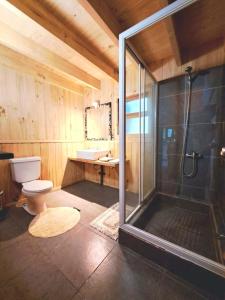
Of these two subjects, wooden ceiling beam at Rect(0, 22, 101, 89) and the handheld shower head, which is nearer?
wooden ceiling beam at Rect(0, 22, 101, 89)

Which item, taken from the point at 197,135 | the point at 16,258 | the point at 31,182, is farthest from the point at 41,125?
the point at 197,135

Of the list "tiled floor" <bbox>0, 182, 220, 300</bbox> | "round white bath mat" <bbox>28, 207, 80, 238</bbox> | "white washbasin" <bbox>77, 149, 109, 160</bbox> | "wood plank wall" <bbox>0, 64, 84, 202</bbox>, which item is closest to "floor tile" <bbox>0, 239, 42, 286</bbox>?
"tiled floor" <bbox>0, 182, 220, 300</bbox>

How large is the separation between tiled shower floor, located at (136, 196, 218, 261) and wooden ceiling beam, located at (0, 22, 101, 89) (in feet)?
8.41

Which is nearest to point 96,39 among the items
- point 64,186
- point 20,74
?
point 20,74

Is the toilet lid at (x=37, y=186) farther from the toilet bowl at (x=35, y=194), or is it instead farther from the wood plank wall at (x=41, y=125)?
the wood plank wall at (x=41, y=125)

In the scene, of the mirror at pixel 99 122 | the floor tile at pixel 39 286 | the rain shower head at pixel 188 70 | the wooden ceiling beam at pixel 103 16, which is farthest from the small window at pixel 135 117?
the floor tile at pixel 39 286

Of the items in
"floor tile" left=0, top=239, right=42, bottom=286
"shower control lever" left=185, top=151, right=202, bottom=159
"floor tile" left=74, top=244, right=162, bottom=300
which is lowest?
"floor tile" left=74, top=244, right=162, bottom=300

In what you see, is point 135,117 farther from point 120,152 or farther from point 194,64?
point 194,64

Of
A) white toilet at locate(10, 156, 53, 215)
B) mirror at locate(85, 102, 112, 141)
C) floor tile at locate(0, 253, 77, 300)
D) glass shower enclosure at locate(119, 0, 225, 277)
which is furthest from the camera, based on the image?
mirror at locate(85, 102, 112, 141)

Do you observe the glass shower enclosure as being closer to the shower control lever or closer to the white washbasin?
the shower control lever

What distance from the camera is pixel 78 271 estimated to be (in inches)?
44.5

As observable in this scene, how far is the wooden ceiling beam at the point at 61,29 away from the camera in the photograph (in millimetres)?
1296

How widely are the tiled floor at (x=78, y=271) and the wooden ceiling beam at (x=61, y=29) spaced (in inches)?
90.4

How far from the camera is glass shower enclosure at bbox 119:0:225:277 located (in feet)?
4.89
